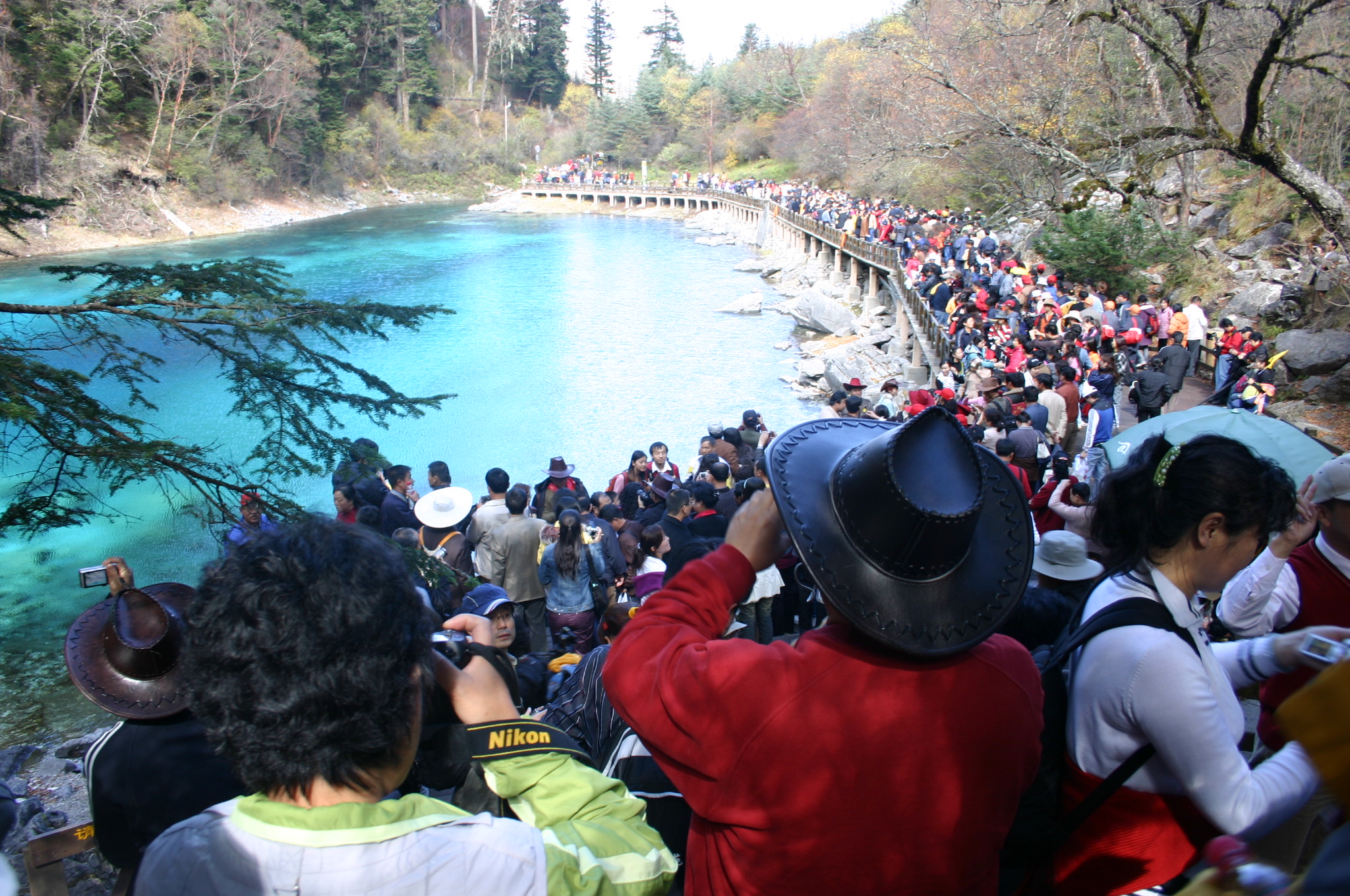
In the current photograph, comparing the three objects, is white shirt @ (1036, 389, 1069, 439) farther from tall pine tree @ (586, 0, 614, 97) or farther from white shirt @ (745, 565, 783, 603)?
tall pine tree @ (586, 0, 614, 97)

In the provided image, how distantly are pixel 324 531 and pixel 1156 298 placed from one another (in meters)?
14.3

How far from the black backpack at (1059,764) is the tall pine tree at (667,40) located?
244 ft

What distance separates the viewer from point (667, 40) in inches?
2739

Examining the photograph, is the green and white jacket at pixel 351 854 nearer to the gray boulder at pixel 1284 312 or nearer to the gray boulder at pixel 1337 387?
the gray boulder at pixel 1337 387

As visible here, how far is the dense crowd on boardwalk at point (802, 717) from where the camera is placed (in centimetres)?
107

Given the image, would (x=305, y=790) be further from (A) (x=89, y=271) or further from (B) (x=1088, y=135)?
(B) (x=1088, y=135)

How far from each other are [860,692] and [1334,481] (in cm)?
158

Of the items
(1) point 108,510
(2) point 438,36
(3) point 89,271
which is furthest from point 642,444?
(2) point 438,36

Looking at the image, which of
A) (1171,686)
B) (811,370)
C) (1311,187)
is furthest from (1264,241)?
(1171,686)

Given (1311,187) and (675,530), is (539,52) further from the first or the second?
(675,530)

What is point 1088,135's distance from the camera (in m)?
11.2

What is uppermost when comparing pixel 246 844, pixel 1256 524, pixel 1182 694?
pixel 1256 524

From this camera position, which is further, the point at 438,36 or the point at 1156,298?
the point at 438,36

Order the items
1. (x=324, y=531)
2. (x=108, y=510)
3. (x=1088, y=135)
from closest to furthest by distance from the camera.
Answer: (x=324, y=531) → (x=108, y=510) → (x=1088, y=135)
